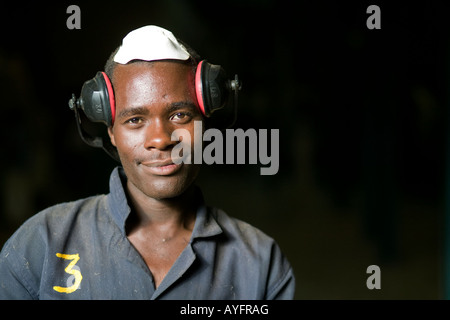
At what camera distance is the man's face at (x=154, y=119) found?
1439 millimetres

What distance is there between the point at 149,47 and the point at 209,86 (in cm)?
19

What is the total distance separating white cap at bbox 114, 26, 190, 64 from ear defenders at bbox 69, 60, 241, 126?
0.22 feet

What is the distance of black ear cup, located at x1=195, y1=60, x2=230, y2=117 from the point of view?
1482mm

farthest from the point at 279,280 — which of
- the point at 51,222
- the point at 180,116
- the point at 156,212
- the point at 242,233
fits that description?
the point at 51,222

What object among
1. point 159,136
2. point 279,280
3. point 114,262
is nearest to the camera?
point 159,136

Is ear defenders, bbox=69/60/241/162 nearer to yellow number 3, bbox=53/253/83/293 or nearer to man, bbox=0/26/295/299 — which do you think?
man, bbox=0/26/295/299

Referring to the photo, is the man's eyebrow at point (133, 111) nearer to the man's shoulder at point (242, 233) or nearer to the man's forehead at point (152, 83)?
the man's forehead at point (152, 83)

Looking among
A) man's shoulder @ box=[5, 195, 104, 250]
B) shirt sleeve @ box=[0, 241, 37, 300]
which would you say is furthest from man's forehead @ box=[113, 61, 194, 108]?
shirt sleeve @ box=[0, 241, 37, 300]

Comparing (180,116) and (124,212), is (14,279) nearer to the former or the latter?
(124,212)

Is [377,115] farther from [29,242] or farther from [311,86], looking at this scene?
[29,242]

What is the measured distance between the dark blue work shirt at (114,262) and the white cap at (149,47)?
0.38 m

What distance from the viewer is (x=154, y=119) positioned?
1.45 metres

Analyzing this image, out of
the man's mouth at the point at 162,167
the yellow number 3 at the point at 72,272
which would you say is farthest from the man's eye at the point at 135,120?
the yellow number 3 at the point at 72,272

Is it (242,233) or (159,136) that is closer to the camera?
(159,136)
